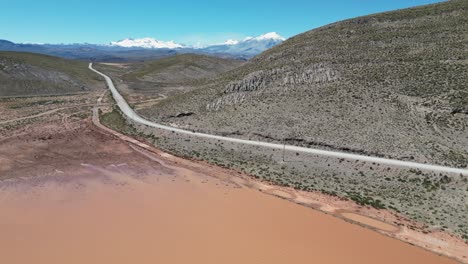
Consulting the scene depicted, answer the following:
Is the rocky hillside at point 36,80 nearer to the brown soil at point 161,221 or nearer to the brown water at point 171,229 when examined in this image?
the brown soil at point 161,221

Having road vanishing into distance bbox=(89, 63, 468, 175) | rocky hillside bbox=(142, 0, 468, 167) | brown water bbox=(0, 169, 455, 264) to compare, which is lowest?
brown water bbox=(0, 169, 455, 264)

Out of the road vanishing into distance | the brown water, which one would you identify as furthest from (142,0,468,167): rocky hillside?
the brown water

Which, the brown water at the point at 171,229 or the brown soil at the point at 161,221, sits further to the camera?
the brown soil at the point at 161,221

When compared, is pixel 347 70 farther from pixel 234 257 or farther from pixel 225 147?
pixel 234 257

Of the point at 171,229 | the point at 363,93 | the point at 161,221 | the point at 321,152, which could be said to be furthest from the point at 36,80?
the point at 171,229

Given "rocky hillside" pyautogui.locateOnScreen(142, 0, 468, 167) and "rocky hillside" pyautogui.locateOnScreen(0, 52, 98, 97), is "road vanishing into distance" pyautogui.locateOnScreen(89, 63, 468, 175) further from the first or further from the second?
"rocky hillside" pyautogui.locateOnScreen(0, 52, 98, 97)

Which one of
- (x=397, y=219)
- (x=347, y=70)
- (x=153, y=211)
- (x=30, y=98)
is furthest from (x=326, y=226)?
(x=30, y=98)

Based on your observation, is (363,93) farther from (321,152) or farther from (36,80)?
(36,80)

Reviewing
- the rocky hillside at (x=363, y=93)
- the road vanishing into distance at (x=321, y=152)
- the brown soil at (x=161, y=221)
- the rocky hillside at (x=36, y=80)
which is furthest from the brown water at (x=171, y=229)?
the rocky hillside at (x=36, y=80)
